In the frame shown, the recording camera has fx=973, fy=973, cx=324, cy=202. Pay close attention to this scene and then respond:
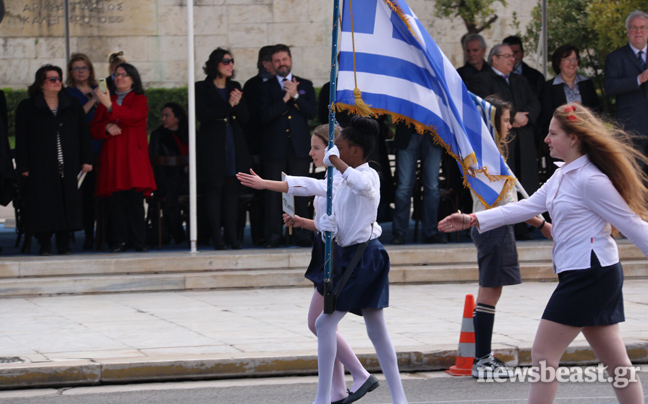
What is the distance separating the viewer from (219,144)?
37.2ft

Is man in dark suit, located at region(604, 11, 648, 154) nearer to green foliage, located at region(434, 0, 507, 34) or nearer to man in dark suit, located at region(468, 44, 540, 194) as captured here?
man in dark suit, located at region(468, 44, 540, 194)

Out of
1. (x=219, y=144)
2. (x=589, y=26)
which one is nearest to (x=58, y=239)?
(x=219, y=144)

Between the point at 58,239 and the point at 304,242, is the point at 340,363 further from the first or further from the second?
the point at 58,239

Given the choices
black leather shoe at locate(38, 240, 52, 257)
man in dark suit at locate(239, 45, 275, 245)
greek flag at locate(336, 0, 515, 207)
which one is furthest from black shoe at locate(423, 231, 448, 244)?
greek flag at locate(336, 0, 515, 207)

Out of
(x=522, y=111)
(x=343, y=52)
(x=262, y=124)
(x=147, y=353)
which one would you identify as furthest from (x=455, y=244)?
(x=343, y=52)

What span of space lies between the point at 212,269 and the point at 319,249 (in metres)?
5.21

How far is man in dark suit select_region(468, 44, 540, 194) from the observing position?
1145cm

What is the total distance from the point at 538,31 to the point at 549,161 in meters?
4.37

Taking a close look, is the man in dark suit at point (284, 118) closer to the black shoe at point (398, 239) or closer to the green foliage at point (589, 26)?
the black shoe at point (398, 239)

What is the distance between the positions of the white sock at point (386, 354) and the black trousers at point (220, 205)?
19.9 ft

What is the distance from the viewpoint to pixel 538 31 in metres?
16.5

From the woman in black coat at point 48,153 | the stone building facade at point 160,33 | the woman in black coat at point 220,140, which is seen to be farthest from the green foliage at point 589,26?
the woman in black coat at point 48,153

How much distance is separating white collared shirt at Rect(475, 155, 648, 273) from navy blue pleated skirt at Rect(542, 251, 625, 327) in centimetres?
4

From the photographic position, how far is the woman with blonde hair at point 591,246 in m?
4.65
